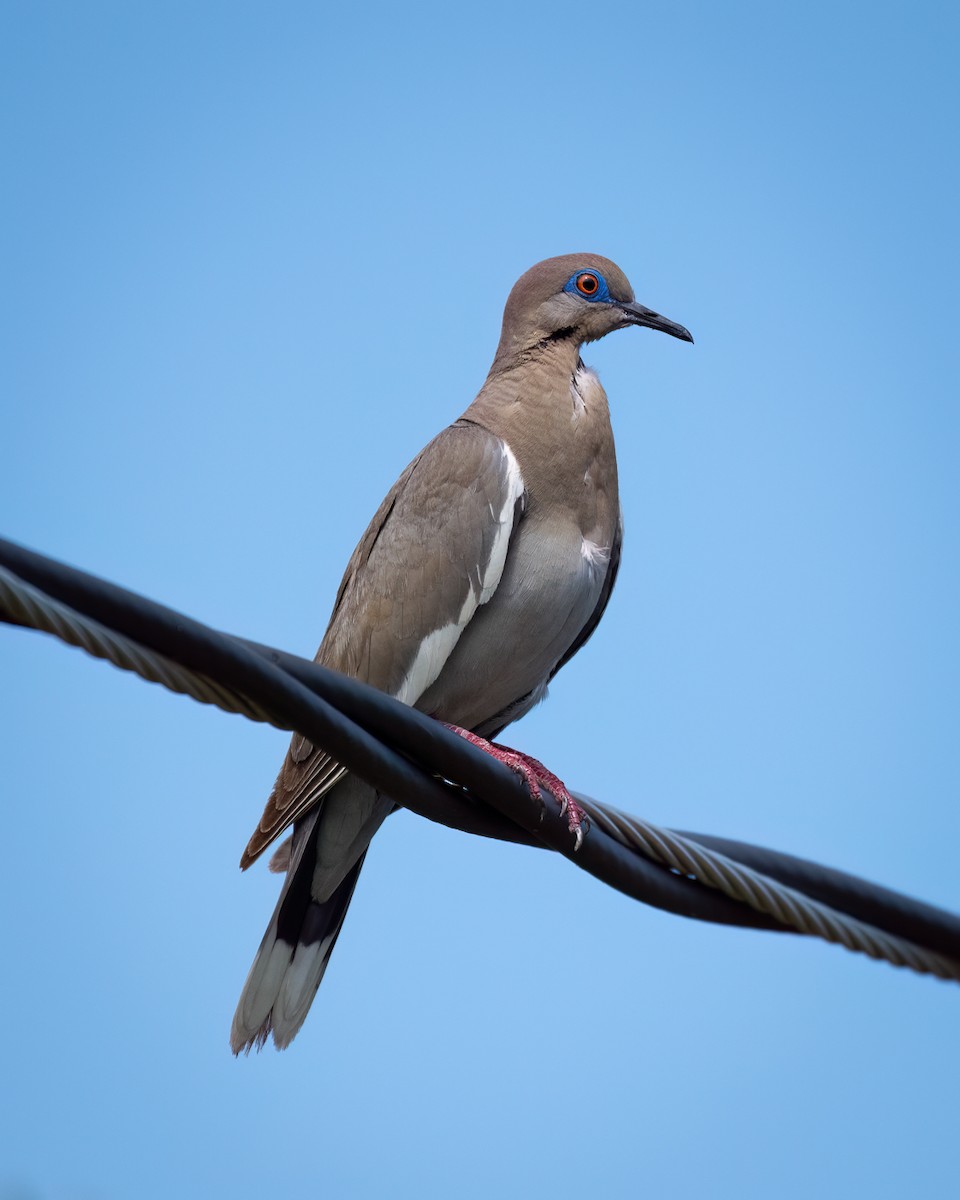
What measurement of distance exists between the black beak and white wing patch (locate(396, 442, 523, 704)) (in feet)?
3.58

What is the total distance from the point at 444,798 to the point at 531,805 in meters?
0.16

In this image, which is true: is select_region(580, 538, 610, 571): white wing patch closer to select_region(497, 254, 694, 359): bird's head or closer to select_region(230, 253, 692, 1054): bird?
select_region(230, 253, 692, 1054): bird

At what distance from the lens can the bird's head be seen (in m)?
5.48

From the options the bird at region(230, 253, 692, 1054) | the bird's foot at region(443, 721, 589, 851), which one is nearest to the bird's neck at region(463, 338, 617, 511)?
the bird at region(230, 253, 692, 1054)

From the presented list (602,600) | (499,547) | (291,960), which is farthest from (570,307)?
(291,960)

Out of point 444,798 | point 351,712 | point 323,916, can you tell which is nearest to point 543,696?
point 323,916

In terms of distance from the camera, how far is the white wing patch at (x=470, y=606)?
4.73m

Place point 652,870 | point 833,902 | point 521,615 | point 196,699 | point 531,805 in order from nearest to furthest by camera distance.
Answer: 1. point 196,699
2. point 833,902
3. point 652,870
4. point 531,805
5. point 521,615

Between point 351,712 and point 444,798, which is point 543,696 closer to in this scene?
point 444,798

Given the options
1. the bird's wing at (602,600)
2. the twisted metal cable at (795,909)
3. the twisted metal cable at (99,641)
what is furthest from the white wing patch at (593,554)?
the twisted metal cable at (99,641)

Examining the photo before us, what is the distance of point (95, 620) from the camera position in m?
2.02

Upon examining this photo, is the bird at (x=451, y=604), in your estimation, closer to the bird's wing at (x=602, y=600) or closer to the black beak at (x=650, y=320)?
the bird's wing at (x=602, y=600)

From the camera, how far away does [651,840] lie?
2650 mm

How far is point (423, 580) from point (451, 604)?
136 mm
